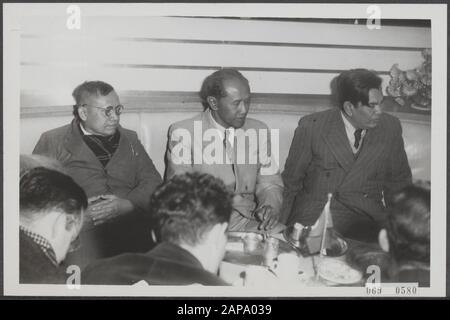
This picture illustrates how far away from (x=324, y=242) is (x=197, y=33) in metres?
0.60

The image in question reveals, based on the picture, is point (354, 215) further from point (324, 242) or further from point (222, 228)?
point (222, 228)

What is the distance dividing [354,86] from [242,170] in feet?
1.13

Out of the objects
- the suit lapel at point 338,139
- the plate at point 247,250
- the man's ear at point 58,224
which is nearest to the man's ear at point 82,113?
the man's ear at point 58,224

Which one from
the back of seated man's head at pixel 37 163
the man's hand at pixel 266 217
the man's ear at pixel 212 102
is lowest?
the man's hand at pixel 266 217

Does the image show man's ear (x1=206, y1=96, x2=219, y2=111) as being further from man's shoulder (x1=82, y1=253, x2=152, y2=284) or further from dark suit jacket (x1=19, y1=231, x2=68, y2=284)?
dark suit jacket (x1=19, y1=231, x2=68, y2=284)

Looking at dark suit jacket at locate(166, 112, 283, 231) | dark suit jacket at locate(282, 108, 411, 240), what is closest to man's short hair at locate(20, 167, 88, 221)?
dark suit jacket at locate(166, 112, 283, 231)

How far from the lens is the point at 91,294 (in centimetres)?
145

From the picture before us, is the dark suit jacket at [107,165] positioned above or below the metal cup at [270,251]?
above

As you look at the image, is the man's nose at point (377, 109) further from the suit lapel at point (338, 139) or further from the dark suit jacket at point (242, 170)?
the dark suit jacket at point (242, 170)

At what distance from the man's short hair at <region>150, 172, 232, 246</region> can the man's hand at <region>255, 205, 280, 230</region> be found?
8 cm

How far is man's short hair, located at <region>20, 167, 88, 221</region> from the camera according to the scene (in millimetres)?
1424

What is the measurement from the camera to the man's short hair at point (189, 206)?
4.53 ft

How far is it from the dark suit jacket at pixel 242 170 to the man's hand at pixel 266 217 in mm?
11

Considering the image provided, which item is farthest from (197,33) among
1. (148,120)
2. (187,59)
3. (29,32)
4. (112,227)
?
(112,227)
